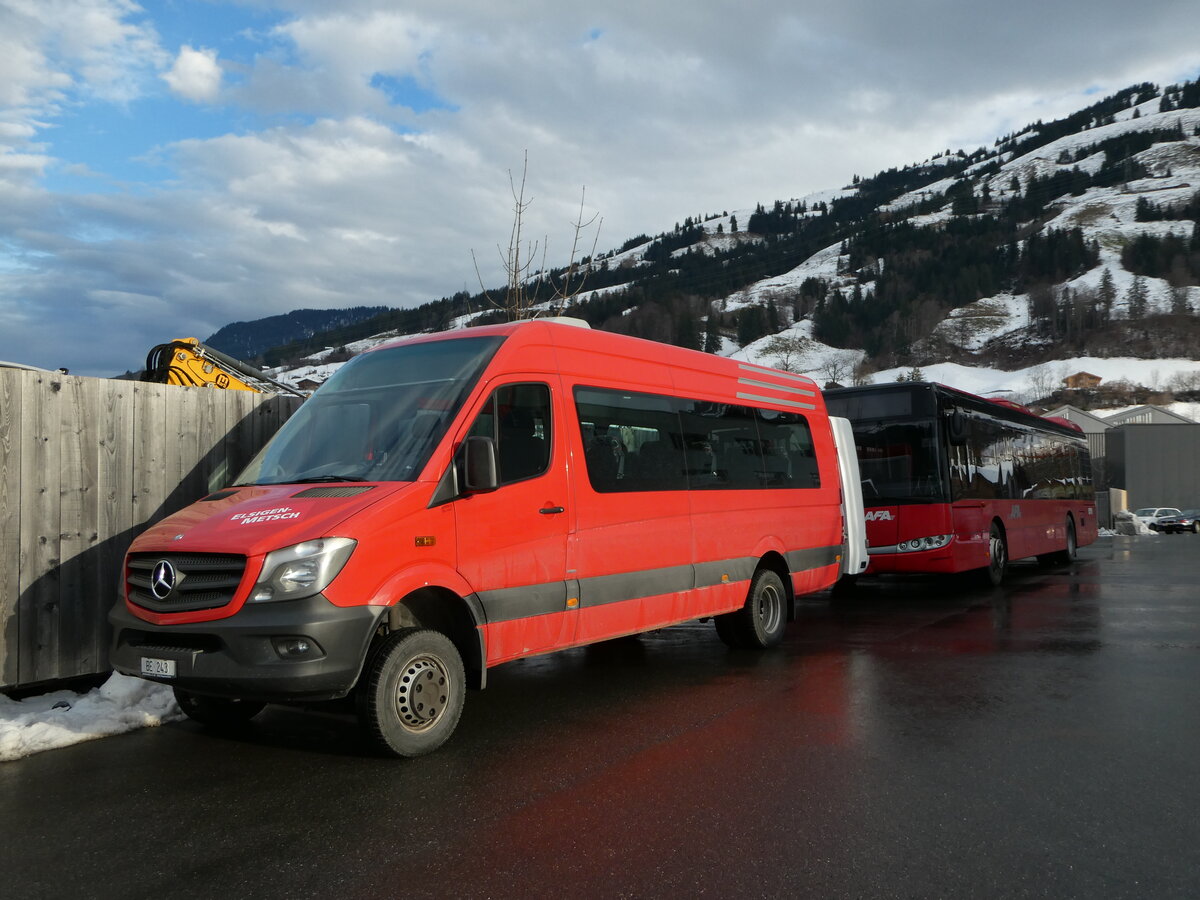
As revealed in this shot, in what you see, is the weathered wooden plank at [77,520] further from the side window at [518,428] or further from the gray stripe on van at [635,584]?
the gray stripe on van at [635,584]

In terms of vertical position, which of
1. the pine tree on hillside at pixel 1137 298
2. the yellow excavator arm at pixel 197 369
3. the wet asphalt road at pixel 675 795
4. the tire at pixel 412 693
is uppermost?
the pine tree on hillside at pixel 1137 298

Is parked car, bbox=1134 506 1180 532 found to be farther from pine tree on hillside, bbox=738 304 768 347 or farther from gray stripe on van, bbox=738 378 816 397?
pine tree on hillside, bbox=738 304 768 347

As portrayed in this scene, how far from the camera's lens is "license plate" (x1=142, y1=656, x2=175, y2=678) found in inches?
210

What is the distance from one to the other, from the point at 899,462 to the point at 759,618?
5.71 m

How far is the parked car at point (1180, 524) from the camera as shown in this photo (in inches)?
1871

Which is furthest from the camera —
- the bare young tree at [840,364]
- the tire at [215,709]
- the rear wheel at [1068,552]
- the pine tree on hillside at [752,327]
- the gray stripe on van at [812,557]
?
the pine tree on hillside at [752,327]

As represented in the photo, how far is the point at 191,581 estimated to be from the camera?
17.6 feet

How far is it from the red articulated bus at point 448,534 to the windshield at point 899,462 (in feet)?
18.1

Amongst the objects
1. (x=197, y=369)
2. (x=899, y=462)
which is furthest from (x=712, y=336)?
(x=197, y=369)

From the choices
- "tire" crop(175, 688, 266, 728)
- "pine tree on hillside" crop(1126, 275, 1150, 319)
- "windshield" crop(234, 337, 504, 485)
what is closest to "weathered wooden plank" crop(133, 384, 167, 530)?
"windshield" crop(234, 337, 504, 485)

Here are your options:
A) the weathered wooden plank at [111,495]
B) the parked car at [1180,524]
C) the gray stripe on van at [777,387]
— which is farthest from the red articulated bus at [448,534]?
the parked car at [1180,524]

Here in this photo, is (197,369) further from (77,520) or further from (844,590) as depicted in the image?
(844,590)

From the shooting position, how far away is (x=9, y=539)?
6.77 metres

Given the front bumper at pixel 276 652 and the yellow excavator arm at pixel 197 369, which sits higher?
the yellow excavator arm at pixel 197 369
